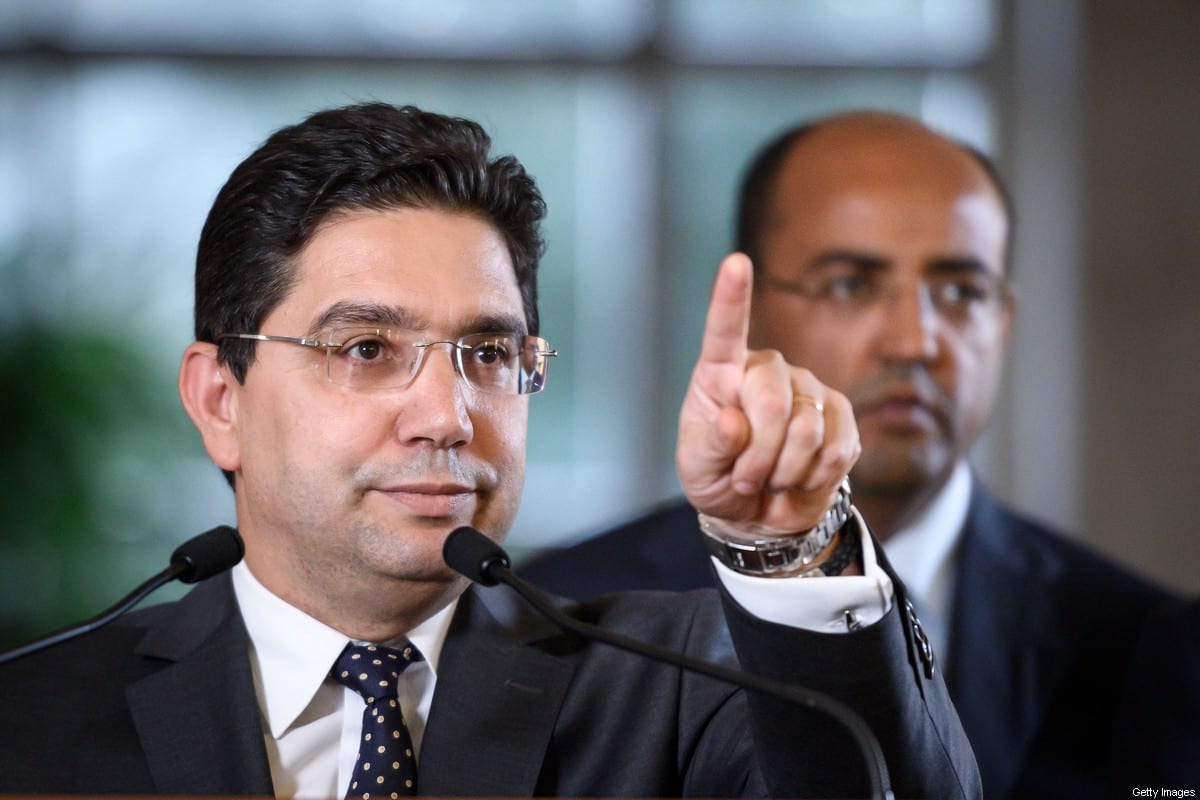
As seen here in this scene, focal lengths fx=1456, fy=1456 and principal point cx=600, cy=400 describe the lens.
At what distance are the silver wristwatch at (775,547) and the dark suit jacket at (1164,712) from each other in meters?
1.26

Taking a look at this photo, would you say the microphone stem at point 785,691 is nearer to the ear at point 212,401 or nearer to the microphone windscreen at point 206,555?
the microphone windscreen at point 206,555

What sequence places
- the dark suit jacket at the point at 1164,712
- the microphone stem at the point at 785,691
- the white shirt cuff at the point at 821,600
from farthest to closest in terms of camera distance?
the dark suit jacket at the point at 1164,712, the white shirt cuff at the point at 821,600, the microphone stem at the point at 785,691

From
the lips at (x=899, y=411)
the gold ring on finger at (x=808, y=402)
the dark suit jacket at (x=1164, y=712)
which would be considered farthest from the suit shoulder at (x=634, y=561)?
the gold ring on finger at (x=808, y=402)

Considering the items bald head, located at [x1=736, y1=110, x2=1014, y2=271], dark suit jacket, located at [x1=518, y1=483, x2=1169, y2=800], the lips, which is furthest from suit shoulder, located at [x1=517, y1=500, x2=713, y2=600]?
bald head, located at [x1=736, y1=110, x2=1014, y2=271]

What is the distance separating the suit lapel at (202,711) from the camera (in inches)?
62.3

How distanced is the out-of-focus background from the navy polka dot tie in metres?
3.34

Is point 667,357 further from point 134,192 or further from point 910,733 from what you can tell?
point 910,733

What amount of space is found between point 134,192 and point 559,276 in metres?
1.50

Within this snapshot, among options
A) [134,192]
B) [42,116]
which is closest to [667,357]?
[134,192]

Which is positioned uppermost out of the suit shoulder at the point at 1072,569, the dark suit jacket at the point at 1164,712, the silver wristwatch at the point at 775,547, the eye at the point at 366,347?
the eye at the point at 366,347

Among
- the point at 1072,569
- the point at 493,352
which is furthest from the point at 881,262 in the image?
the point at 493,352

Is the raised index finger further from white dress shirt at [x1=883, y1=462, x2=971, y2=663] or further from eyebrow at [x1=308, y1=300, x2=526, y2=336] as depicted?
white dress shirt at [x1=883, y1=462, x2=971, y2=663]

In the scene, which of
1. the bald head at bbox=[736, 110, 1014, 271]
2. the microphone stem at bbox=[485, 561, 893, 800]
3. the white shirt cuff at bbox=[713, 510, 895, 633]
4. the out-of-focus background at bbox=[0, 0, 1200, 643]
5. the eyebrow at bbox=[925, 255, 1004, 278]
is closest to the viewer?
the microphone stem at bbox=[485, 561, 893, 800]

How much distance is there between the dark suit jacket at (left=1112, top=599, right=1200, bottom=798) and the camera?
93.7 inches
